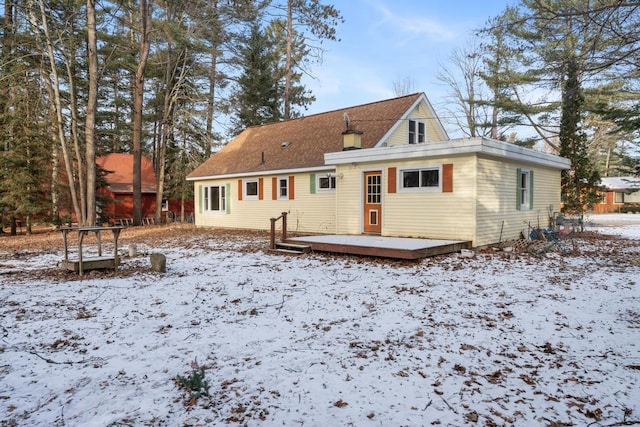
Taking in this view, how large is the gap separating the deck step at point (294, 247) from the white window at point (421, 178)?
335cm

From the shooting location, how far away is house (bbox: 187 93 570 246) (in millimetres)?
10734

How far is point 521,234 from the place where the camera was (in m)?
12.7

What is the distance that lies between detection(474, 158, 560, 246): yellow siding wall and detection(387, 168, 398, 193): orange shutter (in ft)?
7.91

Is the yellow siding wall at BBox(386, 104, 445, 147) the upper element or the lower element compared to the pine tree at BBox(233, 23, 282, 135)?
lower

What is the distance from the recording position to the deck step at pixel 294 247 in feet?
36.3

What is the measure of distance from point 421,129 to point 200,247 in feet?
33.2

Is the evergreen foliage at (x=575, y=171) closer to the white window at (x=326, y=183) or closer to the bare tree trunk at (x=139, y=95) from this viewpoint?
the white window at (x=326, y=183)

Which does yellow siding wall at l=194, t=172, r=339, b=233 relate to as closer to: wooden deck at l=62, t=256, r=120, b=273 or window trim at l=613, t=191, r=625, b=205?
wooden deck at l=62, t=256, r=120, b=273

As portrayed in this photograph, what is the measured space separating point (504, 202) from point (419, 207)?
100 inches

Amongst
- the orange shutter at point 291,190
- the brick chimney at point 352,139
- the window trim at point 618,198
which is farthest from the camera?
the window trim at point 618,198

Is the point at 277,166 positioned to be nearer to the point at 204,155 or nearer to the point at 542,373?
the point at 204,155

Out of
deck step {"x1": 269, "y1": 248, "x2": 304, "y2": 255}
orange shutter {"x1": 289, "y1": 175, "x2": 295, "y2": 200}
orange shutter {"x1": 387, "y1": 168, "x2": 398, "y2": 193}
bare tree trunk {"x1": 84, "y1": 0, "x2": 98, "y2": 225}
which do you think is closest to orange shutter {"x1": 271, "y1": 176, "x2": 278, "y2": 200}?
orange shutter {"x1": 289, "y1": 175, "x2": 295, "y2": 200}

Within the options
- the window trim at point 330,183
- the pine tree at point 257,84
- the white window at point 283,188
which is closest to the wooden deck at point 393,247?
the window trim at point 330,183

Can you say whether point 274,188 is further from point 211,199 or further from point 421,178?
point 421,178
